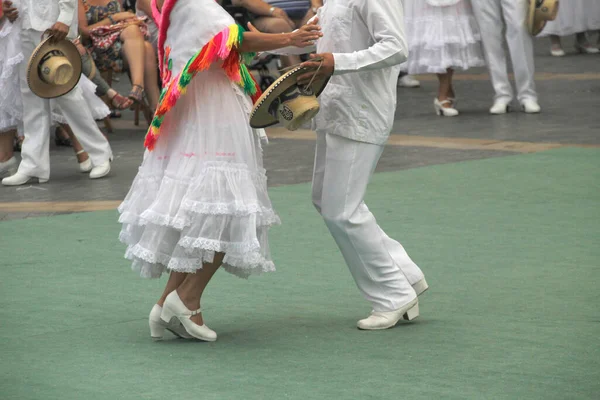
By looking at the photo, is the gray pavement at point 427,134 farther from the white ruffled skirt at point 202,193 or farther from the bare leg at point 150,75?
the white ruffled skirt at point 202,193

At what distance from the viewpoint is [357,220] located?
5.11m

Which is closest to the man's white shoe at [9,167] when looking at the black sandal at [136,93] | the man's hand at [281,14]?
the black sandal at [136,93]

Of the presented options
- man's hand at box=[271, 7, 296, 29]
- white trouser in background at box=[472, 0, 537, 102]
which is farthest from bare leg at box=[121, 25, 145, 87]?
white trouser in background at box=[472, 0, 537, 102]

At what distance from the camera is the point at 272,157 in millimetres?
10547

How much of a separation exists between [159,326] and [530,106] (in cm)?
799

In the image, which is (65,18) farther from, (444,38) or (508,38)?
(508,38)

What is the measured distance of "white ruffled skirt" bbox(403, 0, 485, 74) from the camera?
12.2 metres

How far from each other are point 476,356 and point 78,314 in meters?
1.93

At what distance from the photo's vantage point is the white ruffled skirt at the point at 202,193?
489 centimetres

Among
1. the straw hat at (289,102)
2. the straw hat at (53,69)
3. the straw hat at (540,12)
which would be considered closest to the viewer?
the straw hat at (289,102)

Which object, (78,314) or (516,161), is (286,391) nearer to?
(78,314)

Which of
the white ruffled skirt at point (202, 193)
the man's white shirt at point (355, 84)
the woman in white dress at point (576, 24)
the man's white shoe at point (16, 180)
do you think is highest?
the man's white shirt at point (355, 84)

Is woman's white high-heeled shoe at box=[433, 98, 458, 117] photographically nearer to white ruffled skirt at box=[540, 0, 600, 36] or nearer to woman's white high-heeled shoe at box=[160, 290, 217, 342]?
white ruffled skirt at box=[540, 0, 600, 36]

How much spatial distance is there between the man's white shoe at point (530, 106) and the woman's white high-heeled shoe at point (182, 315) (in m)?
7.93
